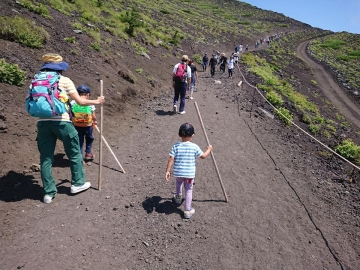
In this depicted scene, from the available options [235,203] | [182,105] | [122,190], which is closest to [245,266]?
[235,203]

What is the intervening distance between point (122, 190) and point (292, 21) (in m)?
134

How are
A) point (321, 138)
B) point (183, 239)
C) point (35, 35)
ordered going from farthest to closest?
1. point (321, 138)
2. point (35, 35)
3. point (183, 239)

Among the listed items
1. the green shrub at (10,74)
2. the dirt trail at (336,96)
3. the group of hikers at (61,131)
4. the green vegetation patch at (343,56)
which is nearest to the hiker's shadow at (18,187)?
the group of hikers at (61,131)

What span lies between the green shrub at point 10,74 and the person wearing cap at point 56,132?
155 inches

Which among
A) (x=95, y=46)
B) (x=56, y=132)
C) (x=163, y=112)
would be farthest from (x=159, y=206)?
(x=95, y=46)

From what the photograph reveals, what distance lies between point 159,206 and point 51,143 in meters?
2.36

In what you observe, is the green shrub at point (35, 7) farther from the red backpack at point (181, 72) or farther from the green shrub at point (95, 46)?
the red backpack at point (181, 72)

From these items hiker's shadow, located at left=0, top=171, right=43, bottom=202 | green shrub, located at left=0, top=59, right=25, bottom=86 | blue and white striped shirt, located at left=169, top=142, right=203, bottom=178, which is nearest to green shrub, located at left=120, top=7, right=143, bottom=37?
green shrub, located at left=0, top=59, right=25, bottom=86

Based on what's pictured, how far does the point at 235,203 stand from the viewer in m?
6.06

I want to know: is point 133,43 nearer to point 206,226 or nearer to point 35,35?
point 35,35

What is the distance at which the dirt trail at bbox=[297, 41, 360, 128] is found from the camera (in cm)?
2784

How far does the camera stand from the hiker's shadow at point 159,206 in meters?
5.38

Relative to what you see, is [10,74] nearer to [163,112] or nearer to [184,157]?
[163,112]

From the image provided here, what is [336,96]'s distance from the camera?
33562 millimetres
